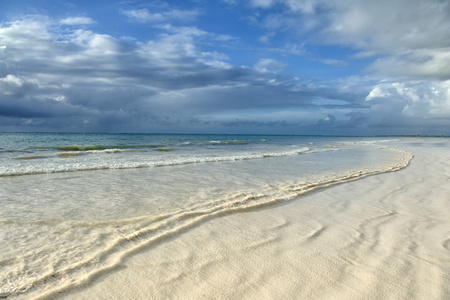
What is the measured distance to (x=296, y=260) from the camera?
3.72 metres

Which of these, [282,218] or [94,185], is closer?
[282,218]

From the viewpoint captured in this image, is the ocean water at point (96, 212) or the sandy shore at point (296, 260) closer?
the sandy shore at point (296, 260)

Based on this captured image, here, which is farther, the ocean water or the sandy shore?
the ocean water

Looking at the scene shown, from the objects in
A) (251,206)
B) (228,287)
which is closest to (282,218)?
(251,206)

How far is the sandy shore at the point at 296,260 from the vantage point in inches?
118

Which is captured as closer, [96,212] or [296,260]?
[296,260]

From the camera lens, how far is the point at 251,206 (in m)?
6.39

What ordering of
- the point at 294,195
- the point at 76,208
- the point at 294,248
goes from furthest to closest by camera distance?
the point at 294,195, the point at 76,208, the point at 294,248

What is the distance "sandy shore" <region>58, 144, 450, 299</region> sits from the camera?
3007mm

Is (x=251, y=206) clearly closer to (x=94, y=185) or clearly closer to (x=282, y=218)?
(x=282, y=218)

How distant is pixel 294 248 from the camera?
13.5 ft

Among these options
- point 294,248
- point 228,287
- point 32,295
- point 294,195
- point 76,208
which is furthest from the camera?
point 294,195

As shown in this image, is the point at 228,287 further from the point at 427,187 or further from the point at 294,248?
the point at 427,187

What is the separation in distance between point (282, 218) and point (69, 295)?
3.82 metres
